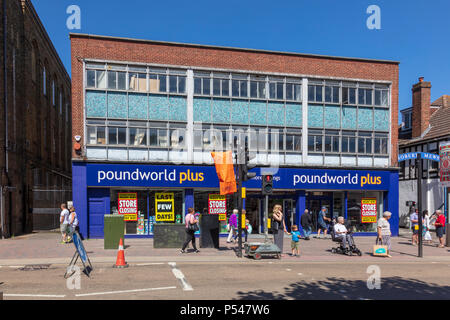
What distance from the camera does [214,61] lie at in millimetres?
23172

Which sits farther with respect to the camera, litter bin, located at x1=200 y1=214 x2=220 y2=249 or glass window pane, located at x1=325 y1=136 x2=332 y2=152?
glass window pane, located at x1=325 y1=136 x2=332 y2=152

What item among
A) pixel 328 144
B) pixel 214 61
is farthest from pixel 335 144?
pixel 214 61

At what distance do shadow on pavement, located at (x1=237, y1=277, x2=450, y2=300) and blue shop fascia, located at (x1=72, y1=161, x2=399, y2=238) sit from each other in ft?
37.6

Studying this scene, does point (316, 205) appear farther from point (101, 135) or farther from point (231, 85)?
point (101, 135)

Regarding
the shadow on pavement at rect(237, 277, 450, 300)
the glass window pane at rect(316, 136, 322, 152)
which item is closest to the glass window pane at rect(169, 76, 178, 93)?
the glass window pane at rect(316, 136, 322, 152)

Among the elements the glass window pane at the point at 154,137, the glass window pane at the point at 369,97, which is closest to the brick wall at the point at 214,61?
the glass window pane at the point at 369,97

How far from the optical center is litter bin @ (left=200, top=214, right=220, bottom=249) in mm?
16828

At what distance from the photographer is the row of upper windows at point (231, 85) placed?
2189 centimetres

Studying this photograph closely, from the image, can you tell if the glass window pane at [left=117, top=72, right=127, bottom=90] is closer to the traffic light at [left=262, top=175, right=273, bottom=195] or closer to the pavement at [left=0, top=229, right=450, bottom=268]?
the pavement at [left=0, top=229, right=450, bottom=268]

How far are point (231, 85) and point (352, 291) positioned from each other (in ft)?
52.7

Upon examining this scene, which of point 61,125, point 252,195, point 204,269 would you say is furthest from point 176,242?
point 61,125

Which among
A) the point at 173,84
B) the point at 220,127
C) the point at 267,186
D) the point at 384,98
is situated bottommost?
the point at 267,186

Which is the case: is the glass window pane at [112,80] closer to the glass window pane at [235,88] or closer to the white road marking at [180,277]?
the glass window pane at [235,88]

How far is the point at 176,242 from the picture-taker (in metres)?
17.0
